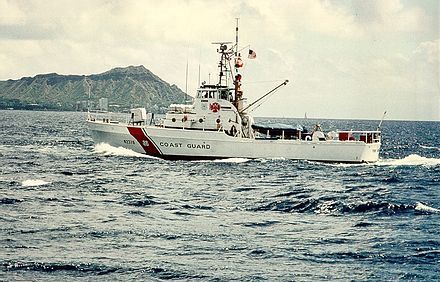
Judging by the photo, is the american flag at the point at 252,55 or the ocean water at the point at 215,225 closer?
the ocean water at the point at 215,225

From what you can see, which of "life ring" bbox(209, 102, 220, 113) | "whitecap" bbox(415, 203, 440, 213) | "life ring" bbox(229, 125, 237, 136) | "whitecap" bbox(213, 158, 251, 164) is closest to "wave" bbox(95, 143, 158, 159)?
"whitecap" bbox(213, 158, 251, 164)

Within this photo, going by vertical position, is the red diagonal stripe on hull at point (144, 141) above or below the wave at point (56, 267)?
above

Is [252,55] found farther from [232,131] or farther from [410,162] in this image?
[410,162]

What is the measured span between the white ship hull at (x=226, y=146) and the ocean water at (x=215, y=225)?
670 cm

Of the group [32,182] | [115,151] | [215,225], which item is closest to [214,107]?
[115,151]

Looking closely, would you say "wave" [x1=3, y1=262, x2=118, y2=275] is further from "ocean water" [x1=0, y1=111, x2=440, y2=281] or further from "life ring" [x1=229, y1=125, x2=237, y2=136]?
"life ring" [x1=229, y1=125, x2=237, y2=136]

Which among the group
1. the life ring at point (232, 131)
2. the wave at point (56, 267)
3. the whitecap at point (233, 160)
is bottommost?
the wave at point (56, 267)

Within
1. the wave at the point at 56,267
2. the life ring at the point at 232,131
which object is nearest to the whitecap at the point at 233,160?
the life ring at the point at 232,131

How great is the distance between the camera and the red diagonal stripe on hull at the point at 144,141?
57344 mm

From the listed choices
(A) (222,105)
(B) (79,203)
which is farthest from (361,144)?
(B) (79,203)

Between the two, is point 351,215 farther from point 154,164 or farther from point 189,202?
point 154,164

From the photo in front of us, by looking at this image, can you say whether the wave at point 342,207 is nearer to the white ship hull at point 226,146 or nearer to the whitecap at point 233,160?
the whitecap at point 233,160

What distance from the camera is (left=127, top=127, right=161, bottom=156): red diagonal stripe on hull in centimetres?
5734

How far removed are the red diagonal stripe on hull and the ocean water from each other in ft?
26.1
